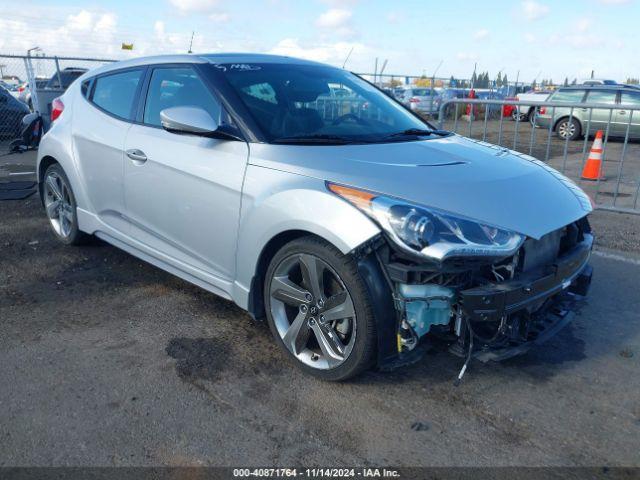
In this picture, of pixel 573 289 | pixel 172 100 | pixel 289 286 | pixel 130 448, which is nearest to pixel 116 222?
pixel 172 100

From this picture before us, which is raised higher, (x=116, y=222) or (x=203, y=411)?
(x=116, y=222)

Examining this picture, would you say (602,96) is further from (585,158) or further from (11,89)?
(11,89)

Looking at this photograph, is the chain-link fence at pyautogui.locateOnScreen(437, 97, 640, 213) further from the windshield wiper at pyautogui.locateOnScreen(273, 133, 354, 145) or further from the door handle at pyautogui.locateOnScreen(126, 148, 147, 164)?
the door handle at pyautogui.locateOnScreen(126, 148, 147, 164)

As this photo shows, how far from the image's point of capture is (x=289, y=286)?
3.04 meters

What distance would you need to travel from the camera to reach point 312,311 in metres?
2.98

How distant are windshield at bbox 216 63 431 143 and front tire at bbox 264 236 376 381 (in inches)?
30.5

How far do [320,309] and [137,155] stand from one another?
5.99 feet

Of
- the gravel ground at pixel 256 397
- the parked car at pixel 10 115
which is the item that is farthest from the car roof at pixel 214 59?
the parked car at pixel 10 115

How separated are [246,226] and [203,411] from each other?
1015 mm

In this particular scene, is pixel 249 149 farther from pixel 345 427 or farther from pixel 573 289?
pixel 573 289

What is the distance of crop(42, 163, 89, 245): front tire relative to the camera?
193 inches

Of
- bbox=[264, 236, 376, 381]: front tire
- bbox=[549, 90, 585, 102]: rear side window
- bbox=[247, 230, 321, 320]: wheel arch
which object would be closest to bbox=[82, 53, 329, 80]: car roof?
bbox=[247, 230, 321, 320]: wheel arch

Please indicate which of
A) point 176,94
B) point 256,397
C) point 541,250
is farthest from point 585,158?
point 256,397

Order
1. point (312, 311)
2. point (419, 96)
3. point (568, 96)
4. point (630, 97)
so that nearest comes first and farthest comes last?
point (312, 311)
point (630, 97)
point (568, 96)
point (419, 96)
